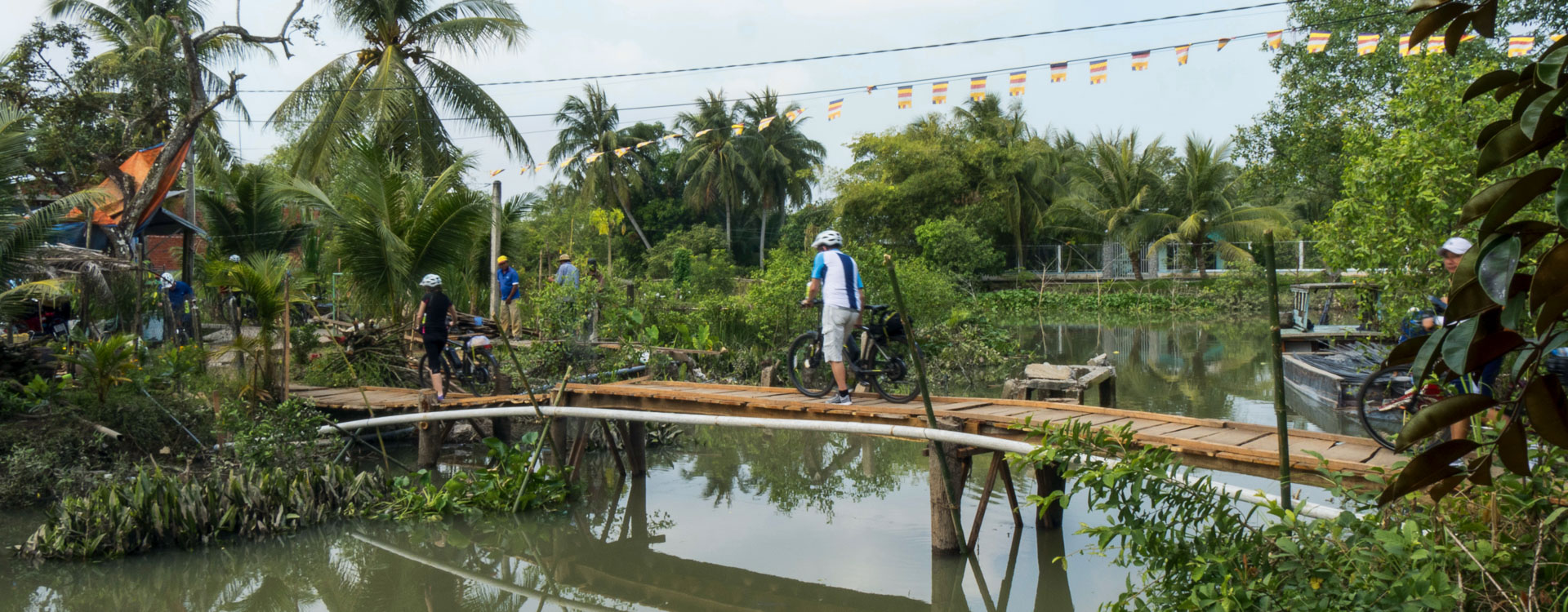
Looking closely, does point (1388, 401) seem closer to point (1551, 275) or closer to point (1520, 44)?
point (1520, 44)

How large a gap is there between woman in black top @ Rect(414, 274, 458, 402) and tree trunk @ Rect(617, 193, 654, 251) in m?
32.2

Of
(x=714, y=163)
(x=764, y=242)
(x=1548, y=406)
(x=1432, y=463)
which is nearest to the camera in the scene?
(x=1548, y=406)

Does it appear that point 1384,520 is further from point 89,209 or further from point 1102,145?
point 1102,145

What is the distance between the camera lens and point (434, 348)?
33.7ft

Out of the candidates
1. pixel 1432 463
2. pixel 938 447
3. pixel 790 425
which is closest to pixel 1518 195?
pixel 1432 463

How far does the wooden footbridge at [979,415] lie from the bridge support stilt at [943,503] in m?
0.24

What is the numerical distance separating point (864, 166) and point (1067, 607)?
97.7 feet

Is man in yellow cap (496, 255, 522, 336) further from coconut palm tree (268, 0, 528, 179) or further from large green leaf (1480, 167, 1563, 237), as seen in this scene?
large green leaf (1480, 167, 1563, 237)

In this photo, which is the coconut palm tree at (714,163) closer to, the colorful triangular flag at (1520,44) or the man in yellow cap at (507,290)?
the man in yellow cap at (507,290)

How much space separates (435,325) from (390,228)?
3.34 m

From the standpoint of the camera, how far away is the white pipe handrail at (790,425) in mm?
4595

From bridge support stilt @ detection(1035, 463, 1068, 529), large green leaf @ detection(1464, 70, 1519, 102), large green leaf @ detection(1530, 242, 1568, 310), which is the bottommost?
bridge support stilt @ detection(1035, 463, 1068, 529)

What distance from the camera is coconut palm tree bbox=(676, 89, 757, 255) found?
139ft

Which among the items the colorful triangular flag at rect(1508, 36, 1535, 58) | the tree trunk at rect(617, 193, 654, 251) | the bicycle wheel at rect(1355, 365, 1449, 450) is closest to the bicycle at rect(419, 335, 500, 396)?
the bicycle wheel at rect(1355, 365, 1449, 450)
